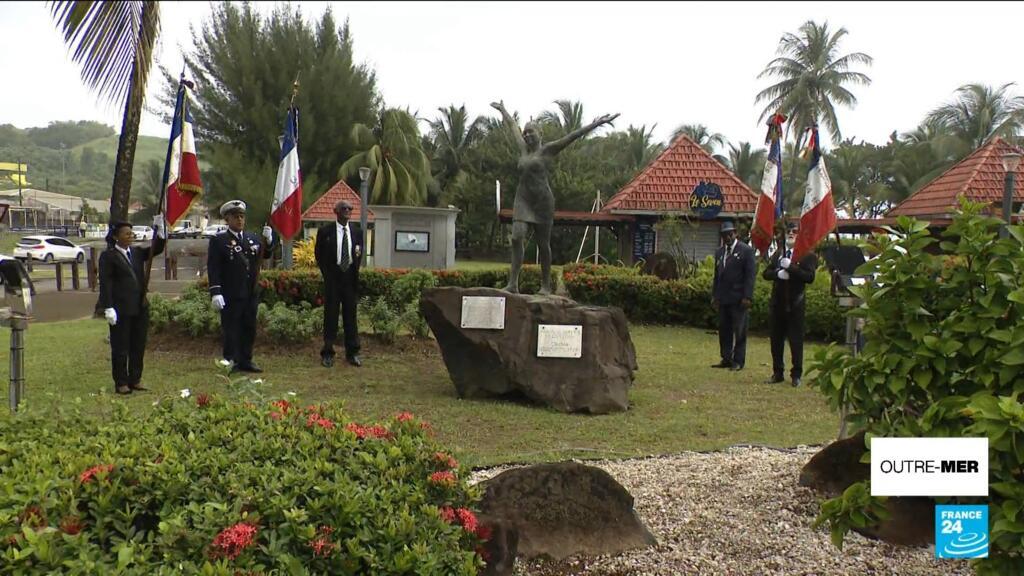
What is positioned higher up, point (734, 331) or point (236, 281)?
point (236, 281)

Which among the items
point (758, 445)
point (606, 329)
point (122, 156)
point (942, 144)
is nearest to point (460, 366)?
point (606, 329)

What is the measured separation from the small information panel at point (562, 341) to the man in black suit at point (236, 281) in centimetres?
352

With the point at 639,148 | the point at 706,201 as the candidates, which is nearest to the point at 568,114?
the point at 639,148

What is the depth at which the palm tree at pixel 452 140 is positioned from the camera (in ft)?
167

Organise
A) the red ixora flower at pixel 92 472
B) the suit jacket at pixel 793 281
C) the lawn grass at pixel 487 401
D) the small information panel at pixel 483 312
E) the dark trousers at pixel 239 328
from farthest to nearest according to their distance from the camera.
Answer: the suit jacket at pixel 793 281 → the dark trousers at pixel 239 328 → the small information panel at pixel 483 312 → the lawn grass at pixel 487 401 → the red ixora flower at pixel 92 472

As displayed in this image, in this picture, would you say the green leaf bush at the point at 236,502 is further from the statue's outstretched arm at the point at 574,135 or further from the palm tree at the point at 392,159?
the palm tree at the point at 392,159

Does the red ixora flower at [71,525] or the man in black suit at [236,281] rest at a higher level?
the man in black suit at [236,281]

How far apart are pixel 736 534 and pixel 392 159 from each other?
3595 cm

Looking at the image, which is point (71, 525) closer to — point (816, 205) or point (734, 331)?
point (816, 205)

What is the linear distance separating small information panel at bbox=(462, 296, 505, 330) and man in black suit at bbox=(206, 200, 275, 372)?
2.73 m

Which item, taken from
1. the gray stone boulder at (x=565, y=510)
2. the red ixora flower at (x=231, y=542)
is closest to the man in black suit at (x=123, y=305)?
the gray stone boulder at (x=565, y=510)

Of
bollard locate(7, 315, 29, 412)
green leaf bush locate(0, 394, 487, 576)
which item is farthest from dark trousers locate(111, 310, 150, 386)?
green leaf bush locate(0, 394, 487, 576)

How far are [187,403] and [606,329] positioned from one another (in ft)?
16.1

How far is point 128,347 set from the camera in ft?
25.6
